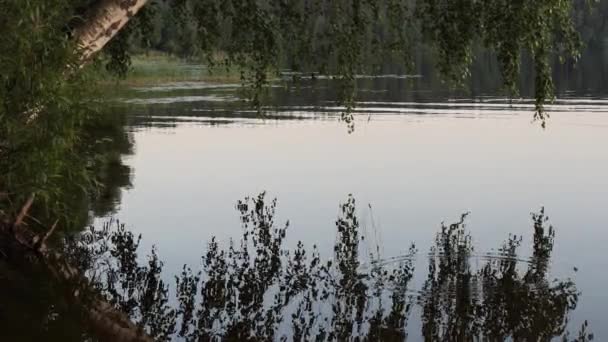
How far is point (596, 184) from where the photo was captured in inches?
1126

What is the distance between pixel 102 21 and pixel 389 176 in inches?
793

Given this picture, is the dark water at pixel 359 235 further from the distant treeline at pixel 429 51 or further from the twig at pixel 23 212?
the distant treeline at pixel 429 51

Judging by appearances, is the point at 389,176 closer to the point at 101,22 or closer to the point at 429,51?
the point at 429,51

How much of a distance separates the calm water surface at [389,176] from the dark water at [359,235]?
Result: 9 cm

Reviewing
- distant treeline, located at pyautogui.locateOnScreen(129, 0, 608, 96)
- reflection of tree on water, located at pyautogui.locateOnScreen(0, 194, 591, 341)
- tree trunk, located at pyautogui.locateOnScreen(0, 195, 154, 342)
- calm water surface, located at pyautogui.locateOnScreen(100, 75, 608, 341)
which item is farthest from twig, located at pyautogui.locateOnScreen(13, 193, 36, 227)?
distant treeline, located at pyautogui.locateOnScreen(129, 0, 608, 96)

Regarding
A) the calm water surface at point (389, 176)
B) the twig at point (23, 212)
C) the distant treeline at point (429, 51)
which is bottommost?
the calm water surface at point (389, 176)

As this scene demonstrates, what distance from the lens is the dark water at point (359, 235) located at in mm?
13258

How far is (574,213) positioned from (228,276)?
11.6m

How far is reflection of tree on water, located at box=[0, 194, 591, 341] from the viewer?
12711mm

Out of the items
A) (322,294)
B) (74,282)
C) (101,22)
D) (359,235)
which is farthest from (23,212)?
(359,235)

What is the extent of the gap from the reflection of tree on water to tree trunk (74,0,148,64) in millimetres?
4000

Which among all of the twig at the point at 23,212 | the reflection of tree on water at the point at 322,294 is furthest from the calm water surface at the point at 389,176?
the twig at the point at 23,212

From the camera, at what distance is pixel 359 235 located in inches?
766

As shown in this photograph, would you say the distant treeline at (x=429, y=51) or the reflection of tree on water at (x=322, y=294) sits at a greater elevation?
the distant treeline at (x=429, y=51)
